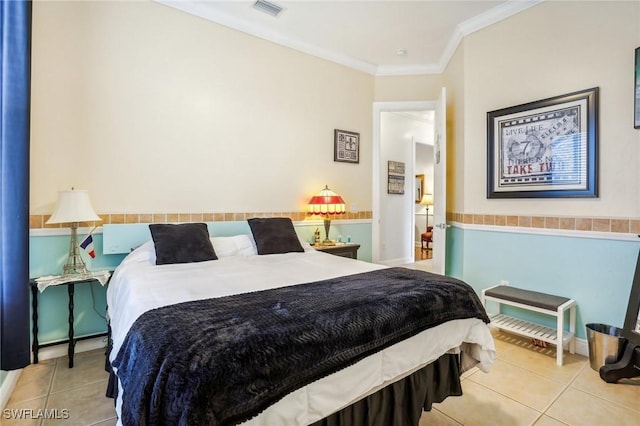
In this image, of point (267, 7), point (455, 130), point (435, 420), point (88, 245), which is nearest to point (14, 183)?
point (88, 245)

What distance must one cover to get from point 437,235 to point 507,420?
2.04 metres

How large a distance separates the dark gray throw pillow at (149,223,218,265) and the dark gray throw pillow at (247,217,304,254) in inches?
16.7

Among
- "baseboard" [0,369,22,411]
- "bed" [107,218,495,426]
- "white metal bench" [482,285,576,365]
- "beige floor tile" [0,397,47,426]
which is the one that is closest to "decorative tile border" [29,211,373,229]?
"bed" [107,218,495,426]

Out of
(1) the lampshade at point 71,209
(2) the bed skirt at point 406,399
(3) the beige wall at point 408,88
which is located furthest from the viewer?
(3) the beige wall at point 408,88

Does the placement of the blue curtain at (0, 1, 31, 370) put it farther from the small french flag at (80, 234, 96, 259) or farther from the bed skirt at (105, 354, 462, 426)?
the bed skirt at (105, 354, 462, 426)

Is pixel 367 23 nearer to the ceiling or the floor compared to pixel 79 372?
nearer to the ceiling

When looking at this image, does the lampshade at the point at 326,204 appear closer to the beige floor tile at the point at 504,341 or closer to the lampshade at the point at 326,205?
the lampshade at the point at 326,205

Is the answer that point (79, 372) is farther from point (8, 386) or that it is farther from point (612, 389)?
point (612, 389)

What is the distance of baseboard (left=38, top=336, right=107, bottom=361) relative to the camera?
2.37m

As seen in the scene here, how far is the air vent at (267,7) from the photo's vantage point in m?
2.89

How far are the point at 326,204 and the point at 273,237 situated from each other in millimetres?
894

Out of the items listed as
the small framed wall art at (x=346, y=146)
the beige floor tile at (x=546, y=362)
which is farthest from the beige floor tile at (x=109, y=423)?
the small framed wall art at (x=346, y=146)

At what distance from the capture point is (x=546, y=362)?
2.36m

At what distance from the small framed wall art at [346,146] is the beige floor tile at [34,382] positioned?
10.4 ft
